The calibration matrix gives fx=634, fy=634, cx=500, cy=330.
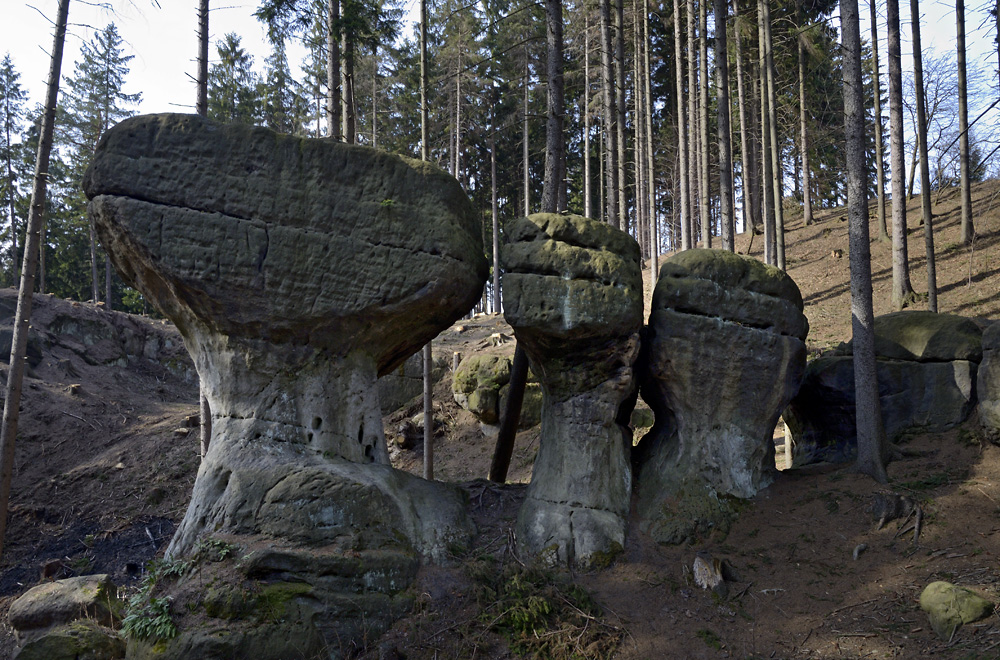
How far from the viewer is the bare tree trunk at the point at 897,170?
1549 cm

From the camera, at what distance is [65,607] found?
27.6ft

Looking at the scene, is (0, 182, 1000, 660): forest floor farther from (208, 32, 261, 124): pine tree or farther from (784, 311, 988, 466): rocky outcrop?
(208, 32, 261, 124): pine tree

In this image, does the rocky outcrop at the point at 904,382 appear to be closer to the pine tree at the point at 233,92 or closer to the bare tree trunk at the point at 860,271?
the bare tree trunk at the point at 860,271

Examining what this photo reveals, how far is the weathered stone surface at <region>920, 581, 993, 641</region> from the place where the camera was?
6438 mm

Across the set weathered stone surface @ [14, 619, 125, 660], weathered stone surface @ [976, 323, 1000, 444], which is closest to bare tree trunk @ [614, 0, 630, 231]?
weathered stone surface @ [976, 323, 1000, 444]

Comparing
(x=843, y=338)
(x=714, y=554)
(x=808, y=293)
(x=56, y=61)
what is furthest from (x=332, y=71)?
(x=808, y=293)

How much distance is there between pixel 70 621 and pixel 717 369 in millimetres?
9418

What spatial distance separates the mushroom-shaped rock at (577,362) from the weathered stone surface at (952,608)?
138 inches

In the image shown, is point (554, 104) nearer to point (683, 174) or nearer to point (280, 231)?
point (280, 231)

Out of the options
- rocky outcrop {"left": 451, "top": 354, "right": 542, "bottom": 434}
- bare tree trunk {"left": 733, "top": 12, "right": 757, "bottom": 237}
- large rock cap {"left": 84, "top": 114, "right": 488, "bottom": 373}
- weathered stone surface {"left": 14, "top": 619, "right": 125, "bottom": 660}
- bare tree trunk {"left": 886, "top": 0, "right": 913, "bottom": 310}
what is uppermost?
bare tree trunk {"left": 733, "top": 12, "right": 757, "bottom": 237}

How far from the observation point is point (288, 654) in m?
6.87

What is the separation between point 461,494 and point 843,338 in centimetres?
1201

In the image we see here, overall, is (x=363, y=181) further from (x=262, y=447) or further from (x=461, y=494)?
(x=461, y=494)

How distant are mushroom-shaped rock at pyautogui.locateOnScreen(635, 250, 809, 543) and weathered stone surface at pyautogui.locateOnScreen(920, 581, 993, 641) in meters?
2.76
